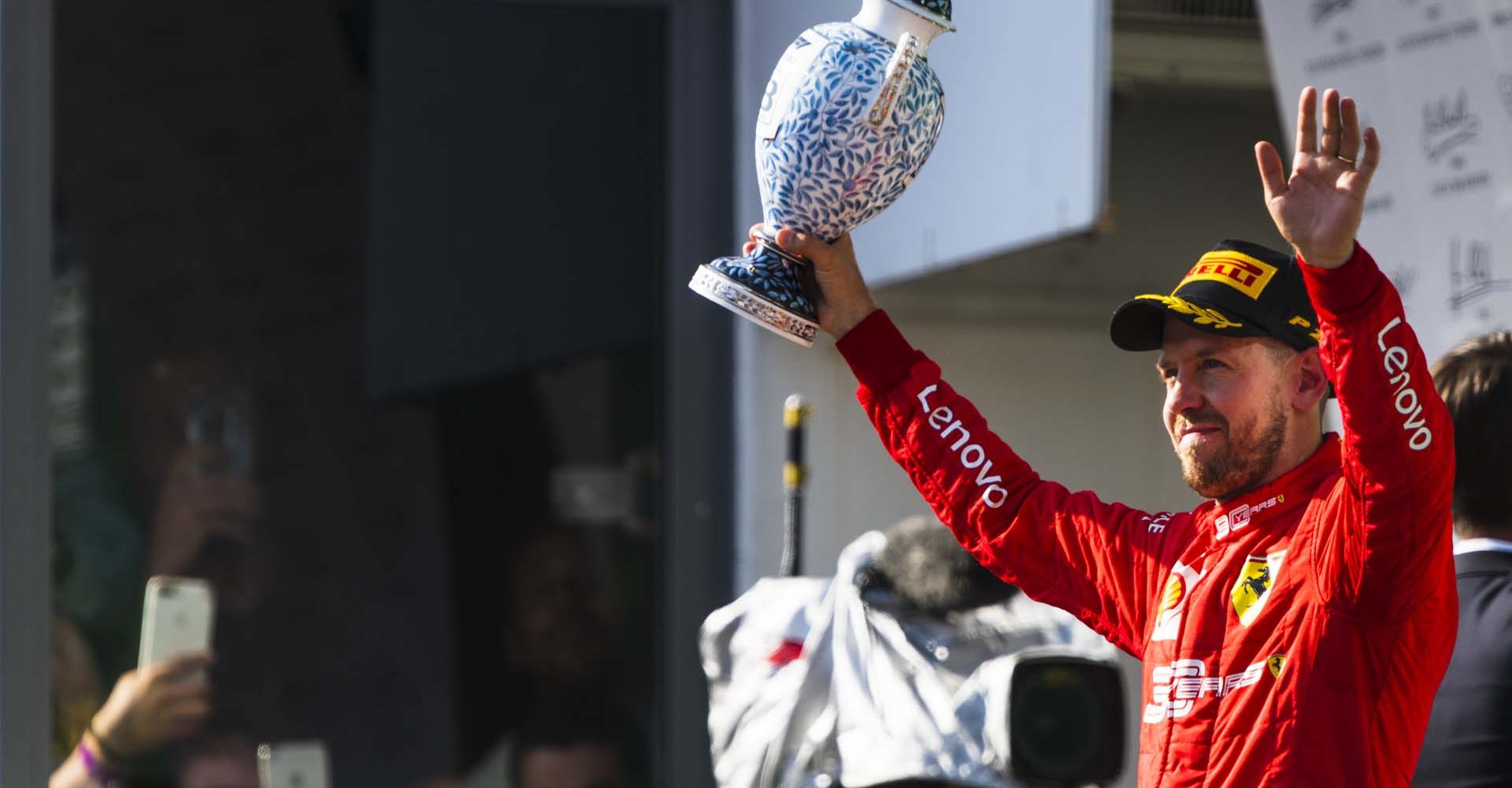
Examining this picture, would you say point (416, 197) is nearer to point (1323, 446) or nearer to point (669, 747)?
point (669, 747)

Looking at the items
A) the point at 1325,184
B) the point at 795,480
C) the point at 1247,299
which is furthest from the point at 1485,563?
the point at 795,480

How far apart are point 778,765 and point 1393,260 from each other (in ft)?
4.14

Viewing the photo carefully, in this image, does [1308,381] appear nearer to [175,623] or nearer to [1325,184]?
[1325,184]

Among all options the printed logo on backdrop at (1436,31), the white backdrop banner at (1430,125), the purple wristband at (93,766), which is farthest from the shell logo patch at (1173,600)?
the purple wristband at (93,766)

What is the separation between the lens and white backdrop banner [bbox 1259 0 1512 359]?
268 centimetres

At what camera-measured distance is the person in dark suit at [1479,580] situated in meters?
1.88

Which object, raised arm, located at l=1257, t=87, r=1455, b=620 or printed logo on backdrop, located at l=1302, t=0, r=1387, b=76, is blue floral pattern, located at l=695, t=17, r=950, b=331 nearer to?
raised arm, located at l=1257, t=87, r=1455, b=620

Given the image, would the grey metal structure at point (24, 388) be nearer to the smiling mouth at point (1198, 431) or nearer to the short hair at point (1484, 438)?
the smiling mouth at point (1198, 431)

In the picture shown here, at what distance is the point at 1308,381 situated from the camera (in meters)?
1.78

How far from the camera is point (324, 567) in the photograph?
380 cm

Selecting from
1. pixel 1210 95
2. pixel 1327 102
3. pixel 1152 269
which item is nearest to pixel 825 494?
pixel 1152 269

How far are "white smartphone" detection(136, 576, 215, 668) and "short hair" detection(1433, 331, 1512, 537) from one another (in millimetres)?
2154

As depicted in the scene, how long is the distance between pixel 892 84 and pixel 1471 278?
132cm

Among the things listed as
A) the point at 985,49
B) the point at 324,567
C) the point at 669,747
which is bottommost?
the point at 669,747
